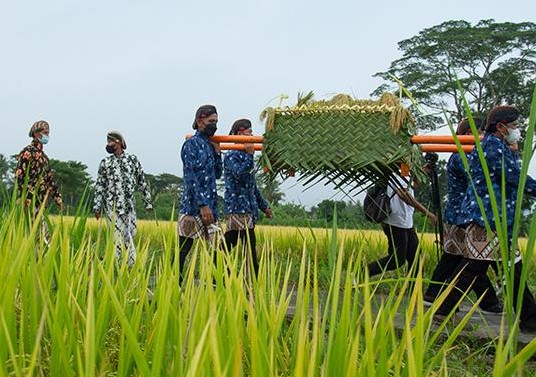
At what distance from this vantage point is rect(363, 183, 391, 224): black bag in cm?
451

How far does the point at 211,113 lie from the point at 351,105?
1151 mm

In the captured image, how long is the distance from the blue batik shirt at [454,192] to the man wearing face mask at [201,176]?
1458 mm

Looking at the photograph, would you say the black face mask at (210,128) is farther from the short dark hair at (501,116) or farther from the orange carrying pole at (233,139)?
the short dark hair at (501,116)

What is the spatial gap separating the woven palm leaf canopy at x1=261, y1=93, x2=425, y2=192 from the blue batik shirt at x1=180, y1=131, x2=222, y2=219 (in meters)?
0.78

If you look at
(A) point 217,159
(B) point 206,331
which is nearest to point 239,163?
(A) point 217,159

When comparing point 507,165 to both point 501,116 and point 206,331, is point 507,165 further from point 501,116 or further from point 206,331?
point 206,331

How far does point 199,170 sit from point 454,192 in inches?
62.7

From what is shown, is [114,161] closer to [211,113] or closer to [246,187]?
[246,187]

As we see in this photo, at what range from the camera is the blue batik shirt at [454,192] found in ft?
13.7

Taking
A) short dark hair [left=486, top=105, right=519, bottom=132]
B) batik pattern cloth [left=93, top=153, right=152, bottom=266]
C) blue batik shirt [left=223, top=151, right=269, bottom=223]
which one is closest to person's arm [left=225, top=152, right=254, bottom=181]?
blue batik shirt [left=223, top=151, right=269, bottom=223]

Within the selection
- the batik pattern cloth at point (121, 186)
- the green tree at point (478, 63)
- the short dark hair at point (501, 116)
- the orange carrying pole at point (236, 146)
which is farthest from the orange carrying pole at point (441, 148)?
the green tree at point (478, 63)

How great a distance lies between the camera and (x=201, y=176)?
416 centimetres

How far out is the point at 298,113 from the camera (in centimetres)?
337

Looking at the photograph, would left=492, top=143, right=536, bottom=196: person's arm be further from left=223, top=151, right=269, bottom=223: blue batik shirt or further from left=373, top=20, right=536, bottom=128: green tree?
left=373, top=20, right=536, bottom=128: green tree
